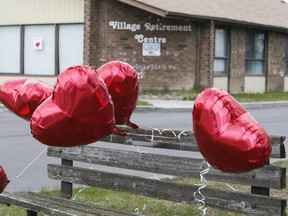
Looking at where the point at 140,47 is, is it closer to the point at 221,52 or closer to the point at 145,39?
the point at 145,39

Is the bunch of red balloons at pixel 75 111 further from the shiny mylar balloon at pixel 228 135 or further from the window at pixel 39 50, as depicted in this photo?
the window at pixel 39 50

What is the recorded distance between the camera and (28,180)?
7719 mm

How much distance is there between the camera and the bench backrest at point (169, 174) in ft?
13.8

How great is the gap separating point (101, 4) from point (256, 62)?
24.6 ft

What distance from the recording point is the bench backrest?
13.8 feet

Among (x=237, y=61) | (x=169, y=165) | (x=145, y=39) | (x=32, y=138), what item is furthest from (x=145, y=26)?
(x=169, y=165)

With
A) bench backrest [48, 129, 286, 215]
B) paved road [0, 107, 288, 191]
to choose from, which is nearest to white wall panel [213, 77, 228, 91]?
paved road [0, 107, 288, 191]

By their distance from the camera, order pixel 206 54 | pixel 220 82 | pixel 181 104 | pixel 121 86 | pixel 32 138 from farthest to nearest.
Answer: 1. pixel 220 82
2. pixel 206 54
3. pixel 181 104
4. pixel 32 138
5. pixel 121 86

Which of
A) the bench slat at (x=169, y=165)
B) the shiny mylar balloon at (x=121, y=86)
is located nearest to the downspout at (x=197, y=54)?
the bench slat at (x=169, y=165)

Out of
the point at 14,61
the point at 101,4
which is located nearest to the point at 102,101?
the point at 101,4

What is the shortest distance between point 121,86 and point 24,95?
1.52ft

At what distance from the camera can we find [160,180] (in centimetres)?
501

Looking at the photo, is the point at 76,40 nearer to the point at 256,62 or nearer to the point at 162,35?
the point at 162,35

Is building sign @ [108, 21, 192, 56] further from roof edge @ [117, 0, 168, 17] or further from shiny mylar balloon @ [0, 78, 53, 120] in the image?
shiny mylar balloon @ [0, 78, 53, 120]
